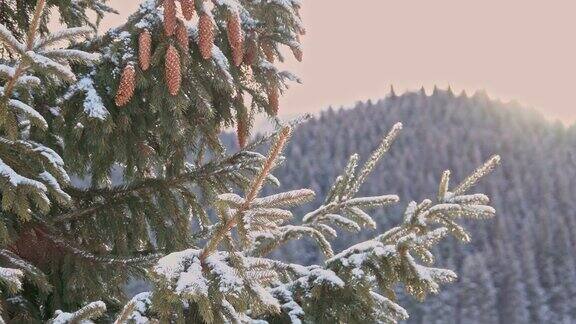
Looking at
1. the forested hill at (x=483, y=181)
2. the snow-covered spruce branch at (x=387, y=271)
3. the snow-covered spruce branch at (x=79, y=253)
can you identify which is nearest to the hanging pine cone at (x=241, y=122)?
the snow-covered spruce branch at (x=79, y=253)

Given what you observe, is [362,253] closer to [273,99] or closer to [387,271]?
[387,271]

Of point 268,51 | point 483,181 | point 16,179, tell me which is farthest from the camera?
point 483,181

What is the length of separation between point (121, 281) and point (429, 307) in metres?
68.2

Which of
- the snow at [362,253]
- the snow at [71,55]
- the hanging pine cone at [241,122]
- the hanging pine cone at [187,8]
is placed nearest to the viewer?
the snow at [71,55]

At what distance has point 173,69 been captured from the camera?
3.09 m

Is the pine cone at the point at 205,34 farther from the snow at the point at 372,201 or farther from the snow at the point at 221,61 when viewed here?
the snow at the point at 372,201

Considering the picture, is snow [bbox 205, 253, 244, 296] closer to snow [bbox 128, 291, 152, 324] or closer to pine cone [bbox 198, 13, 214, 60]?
snow [bbox 128, 291, 152, 324]

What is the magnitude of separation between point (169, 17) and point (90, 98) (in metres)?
0.59

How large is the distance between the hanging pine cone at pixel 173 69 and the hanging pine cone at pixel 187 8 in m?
0.16

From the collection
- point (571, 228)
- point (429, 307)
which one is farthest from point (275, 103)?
point (571, 228)

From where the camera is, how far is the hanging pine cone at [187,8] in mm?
2994

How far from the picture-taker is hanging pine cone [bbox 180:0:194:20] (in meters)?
2.99

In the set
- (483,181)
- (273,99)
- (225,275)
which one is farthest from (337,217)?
(483,181)

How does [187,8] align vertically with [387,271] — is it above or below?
above
